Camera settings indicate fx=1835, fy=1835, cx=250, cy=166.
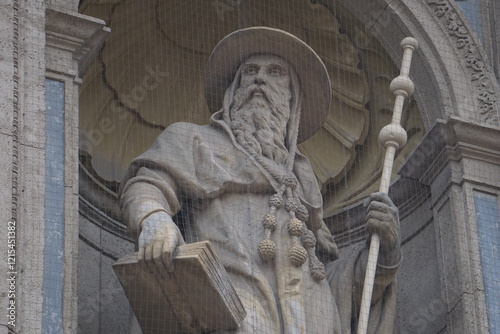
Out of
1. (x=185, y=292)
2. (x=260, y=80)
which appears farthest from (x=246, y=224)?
(x=260, y=80)

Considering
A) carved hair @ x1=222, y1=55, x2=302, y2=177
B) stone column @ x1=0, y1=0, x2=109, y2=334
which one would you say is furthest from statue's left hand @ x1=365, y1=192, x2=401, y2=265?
stone column @ x1=0, y1=0, x2=109, y2=334

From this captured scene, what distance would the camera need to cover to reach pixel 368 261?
8078 millimetres

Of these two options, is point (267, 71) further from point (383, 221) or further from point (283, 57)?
point (383, 221)

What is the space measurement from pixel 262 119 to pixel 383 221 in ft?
2.70

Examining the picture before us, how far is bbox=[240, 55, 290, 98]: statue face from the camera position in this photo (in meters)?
8.66

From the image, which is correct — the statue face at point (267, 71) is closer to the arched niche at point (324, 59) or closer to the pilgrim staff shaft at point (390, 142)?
the pilgrim staff shaft at point (390, 142)

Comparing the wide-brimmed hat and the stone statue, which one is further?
the wide-brimmed hat

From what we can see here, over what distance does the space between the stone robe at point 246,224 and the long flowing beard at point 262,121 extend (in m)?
0.07

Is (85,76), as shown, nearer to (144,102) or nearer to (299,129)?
(144,102)

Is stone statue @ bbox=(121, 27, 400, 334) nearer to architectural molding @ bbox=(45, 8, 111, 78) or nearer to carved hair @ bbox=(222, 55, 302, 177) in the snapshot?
carved hair @ bbox=(222, 55, 302, 177)

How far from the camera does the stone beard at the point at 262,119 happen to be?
8.37 metres

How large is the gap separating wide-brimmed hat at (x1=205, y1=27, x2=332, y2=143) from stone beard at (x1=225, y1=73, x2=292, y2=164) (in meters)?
0.14

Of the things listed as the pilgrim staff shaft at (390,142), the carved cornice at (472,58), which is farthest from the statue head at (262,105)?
the carved cornice at (472,58)

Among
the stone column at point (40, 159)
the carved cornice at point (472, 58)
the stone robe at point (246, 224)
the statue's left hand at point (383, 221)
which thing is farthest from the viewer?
the carved cornice at point (472, 58)
